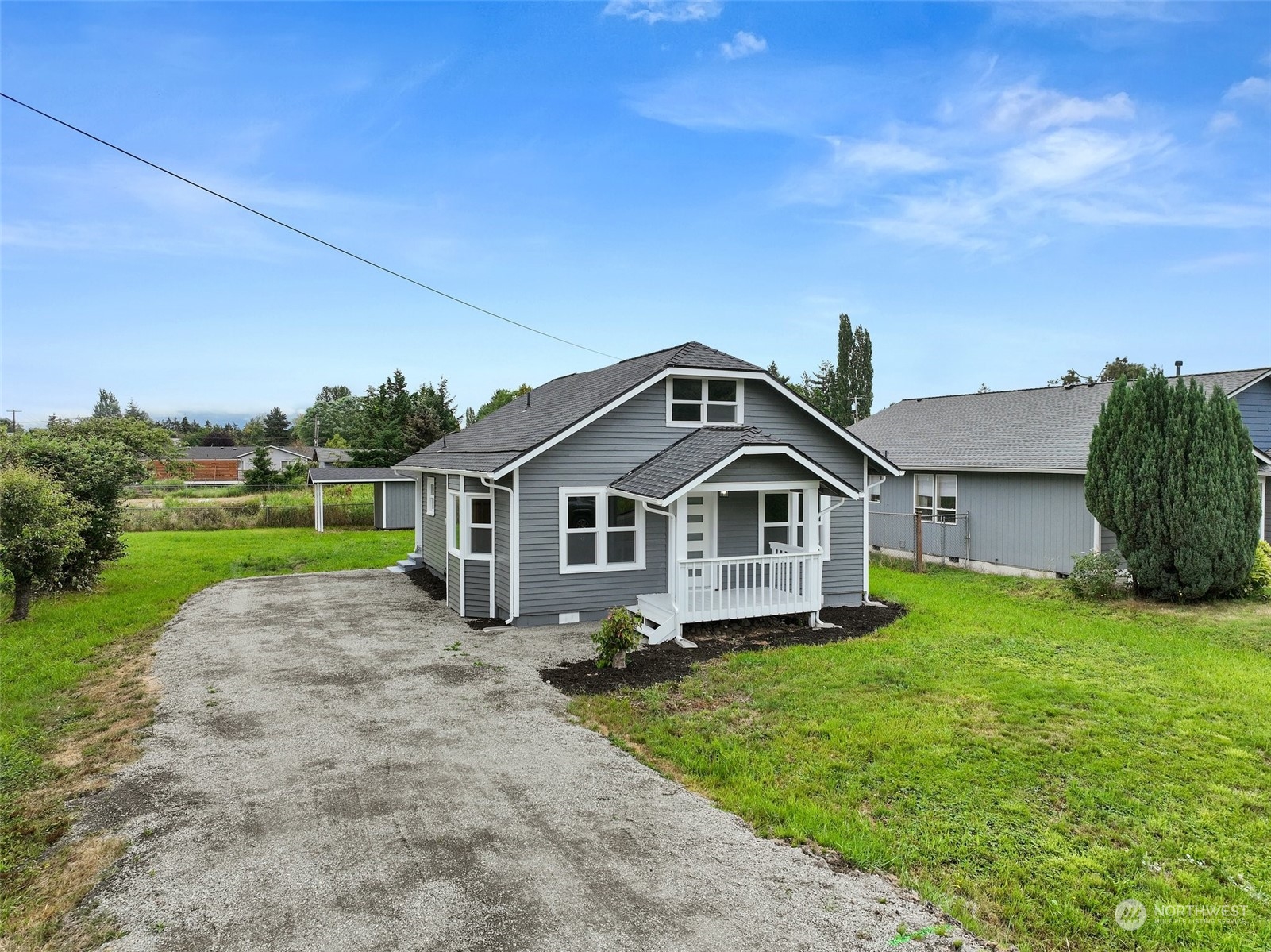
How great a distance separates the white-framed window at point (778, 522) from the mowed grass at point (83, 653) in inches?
371

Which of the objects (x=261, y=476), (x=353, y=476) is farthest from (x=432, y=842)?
(x=261, y=476)

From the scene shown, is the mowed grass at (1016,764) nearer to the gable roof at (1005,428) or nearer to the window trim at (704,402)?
the window trim at (704,402)

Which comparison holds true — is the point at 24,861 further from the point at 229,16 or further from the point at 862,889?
the point at 229,16

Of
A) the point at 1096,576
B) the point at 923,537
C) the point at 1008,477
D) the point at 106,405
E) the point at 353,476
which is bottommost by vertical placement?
the point at 1096,576

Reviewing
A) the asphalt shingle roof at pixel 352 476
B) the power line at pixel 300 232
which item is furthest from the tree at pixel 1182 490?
the asphalt shingle roof at pixel 352 476

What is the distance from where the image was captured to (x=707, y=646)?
988 cm

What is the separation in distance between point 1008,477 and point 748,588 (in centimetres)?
906

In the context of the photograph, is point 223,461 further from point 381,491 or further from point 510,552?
point 510,552

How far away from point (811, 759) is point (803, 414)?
8185 millimetres

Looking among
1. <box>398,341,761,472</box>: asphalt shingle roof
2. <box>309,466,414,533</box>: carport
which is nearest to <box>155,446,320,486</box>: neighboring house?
<box>309,466,414,533</box>: carport

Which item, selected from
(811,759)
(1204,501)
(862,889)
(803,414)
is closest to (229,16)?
(803,414)

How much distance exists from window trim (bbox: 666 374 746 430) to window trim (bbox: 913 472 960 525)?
314 inches

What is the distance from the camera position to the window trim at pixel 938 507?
1803cm

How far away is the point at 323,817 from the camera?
4852 millimetres
